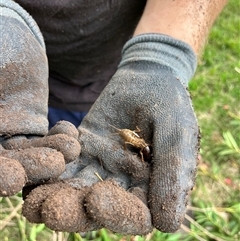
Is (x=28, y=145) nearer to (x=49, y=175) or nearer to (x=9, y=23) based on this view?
(x=49, y=175)

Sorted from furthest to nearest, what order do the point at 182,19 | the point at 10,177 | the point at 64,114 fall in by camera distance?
the point at 64,114 < the point at 182,19 < the point at 10,177

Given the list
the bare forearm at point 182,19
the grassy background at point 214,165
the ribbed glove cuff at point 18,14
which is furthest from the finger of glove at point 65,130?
the grassy background at point 214,165

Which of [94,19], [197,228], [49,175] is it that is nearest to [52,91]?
[94,19]

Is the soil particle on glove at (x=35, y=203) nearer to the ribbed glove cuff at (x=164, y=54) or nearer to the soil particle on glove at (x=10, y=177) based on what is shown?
the soil particle on glove at (x=10, y=177)

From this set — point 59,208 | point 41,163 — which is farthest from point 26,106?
point 59,208

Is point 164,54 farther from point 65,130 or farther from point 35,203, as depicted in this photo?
point 35,203

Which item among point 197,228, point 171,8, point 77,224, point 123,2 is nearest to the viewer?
point 77,224

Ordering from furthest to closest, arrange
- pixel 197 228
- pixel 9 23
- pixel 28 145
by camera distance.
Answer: pixel 197 228 < pixel 9 23 < pixel 28 145
